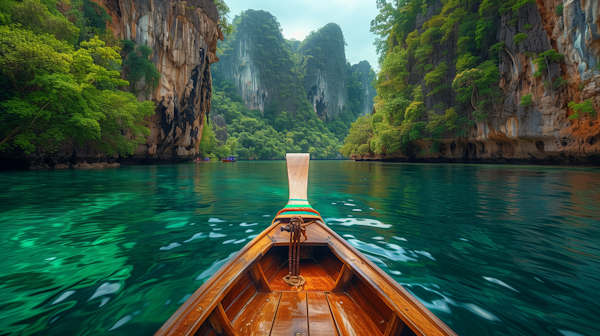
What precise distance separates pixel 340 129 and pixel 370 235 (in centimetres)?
9686

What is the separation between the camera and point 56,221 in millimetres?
4980

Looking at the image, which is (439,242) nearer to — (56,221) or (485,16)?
(56,221)

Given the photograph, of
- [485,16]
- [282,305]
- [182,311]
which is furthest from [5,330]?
[485,16]

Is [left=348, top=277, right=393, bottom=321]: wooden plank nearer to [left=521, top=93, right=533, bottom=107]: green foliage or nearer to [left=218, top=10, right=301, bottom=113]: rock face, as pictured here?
[left=521, top=93, right=533, bottom=107]: green foliage

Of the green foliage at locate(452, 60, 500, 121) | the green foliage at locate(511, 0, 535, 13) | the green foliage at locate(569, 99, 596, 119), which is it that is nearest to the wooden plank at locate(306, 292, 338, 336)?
the green foliage at locate(569, 99, 596, 119)

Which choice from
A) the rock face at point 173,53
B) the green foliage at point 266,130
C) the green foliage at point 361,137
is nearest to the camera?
the rock face at point 173,53

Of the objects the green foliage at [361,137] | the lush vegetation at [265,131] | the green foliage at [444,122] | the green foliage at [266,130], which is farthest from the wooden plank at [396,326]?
the lush vegetation at [265,131]

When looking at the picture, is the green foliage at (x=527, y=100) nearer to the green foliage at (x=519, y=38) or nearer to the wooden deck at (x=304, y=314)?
the green foliage at (x=519, y=38)

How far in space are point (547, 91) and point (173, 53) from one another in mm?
29532

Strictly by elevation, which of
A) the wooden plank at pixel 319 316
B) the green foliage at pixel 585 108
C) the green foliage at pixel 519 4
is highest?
the green foliage at pixel 519 4

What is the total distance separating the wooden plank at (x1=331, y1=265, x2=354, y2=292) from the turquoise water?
772 millimetres

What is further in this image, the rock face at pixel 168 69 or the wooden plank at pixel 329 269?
the rock face at pixel 168 69

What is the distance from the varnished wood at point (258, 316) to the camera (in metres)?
1.79

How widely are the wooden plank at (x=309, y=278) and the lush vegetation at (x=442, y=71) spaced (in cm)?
2256
